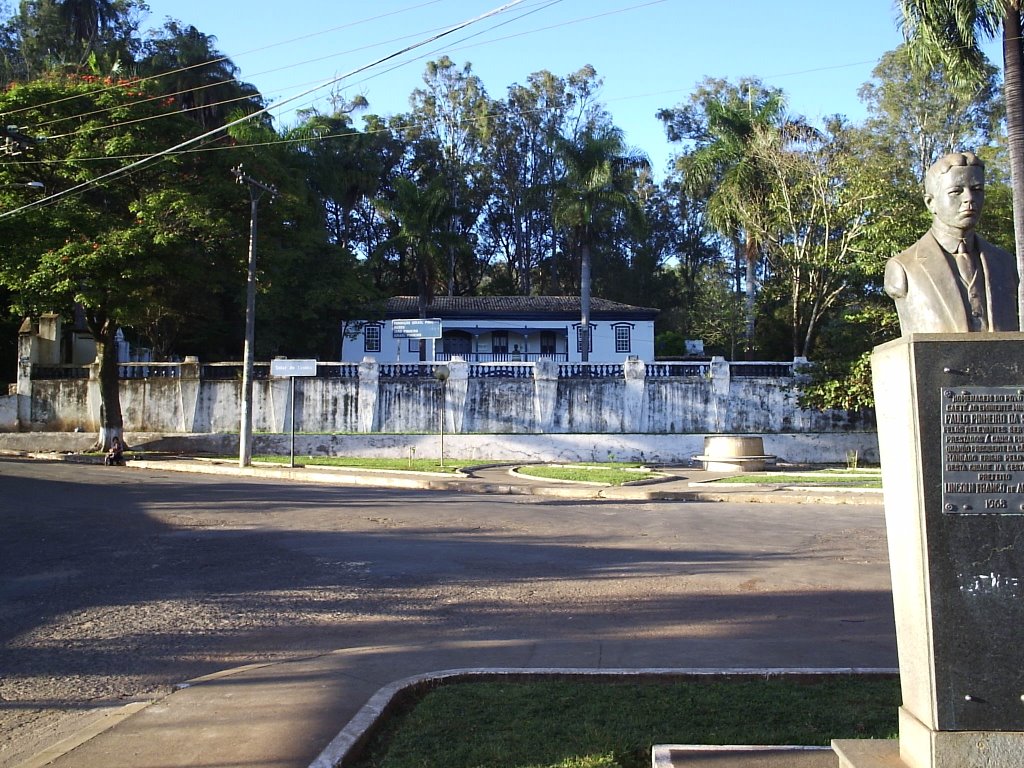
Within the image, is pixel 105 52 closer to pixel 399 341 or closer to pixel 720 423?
pixel 399 341

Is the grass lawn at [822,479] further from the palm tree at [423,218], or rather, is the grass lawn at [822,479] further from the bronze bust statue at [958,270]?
the palm tree at [423,218]

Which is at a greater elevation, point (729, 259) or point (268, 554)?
point (729, 259)

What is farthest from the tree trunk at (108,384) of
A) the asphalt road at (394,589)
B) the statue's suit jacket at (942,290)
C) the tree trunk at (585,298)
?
the statue's suit jacket at (942,290)

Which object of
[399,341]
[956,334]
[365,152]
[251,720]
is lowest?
[251,720]

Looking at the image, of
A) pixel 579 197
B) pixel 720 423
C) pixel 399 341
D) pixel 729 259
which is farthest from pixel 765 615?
pixel 729 259

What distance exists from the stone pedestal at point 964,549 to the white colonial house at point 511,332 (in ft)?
146

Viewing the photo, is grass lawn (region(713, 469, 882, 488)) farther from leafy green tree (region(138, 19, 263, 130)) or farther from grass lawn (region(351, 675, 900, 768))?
leafy green tree (region(138, 19, 263, 130))

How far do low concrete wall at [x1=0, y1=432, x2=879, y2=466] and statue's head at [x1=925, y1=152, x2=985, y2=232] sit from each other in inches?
1015

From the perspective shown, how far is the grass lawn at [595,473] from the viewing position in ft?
68.9

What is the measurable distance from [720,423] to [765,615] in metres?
24.4

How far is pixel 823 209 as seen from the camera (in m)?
34.7

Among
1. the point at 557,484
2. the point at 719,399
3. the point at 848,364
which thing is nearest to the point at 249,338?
the point at 557,484

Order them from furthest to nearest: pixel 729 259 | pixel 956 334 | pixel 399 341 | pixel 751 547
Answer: pixel 729 259
pixel 399 341
pixel 751 547
pixel 956 334

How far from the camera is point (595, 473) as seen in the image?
22688mm
